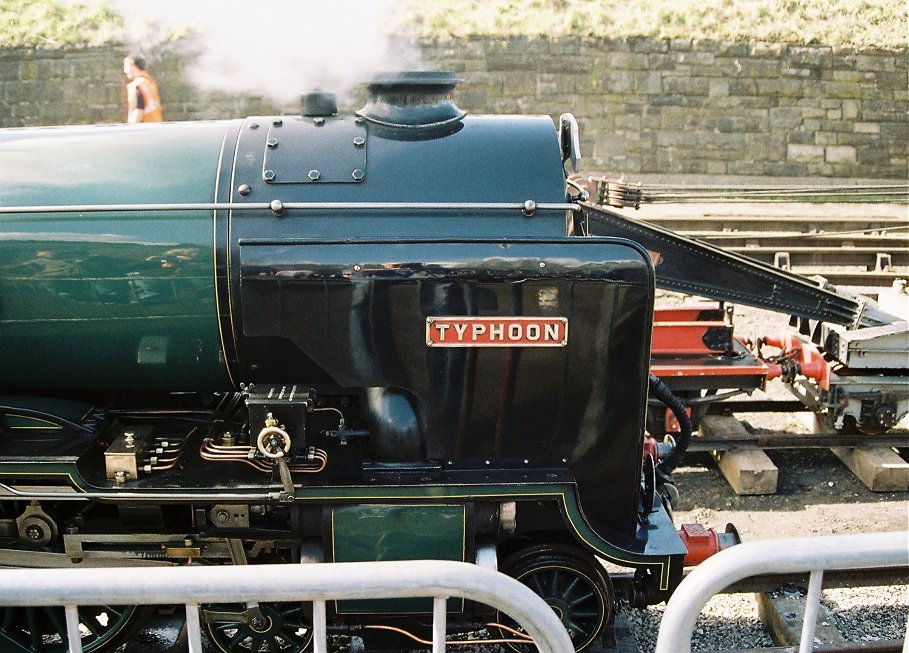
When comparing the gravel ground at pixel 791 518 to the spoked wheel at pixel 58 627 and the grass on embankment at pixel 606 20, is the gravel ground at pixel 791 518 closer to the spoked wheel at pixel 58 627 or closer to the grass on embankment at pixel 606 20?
the spoked wheel at pixel 58 627

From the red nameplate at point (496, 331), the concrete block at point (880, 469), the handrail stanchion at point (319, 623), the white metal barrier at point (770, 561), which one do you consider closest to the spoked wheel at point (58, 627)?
the red nameplate at point (496, 331)

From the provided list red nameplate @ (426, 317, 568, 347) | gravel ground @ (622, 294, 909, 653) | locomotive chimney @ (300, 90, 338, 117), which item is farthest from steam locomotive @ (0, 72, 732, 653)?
gravel ground @ (622, 294, 909, 653)

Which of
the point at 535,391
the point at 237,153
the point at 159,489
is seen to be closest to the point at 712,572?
the point at 535,391

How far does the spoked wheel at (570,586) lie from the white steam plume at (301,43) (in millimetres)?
2140

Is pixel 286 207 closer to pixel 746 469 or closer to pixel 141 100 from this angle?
pixel 746 469

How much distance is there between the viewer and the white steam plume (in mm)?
4438

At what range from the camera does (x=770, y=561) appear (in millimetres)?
1897

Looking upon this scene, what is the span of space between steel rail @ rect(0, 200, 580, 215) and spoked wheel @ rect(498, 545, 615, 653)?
133 centimetres

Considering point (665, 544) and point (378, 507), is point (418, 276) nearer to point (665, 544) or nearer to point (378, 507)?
point (378, 507)

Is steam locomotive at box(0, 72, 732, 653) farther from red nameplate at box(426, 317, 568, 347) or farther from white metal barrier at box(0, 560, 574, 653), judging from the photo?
white metal barrier at box(0, 560, 574, 653)

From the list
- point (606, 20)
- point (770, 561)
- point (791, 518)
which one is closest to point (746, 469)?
point (791, 518)

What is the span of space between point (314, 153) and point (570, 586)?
199 cm

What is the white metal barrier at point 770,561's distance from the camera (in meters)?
1.89

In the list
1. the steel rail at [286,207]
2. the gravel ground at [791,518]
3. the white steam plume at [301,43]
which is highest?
the white steam plume at [301,43]
